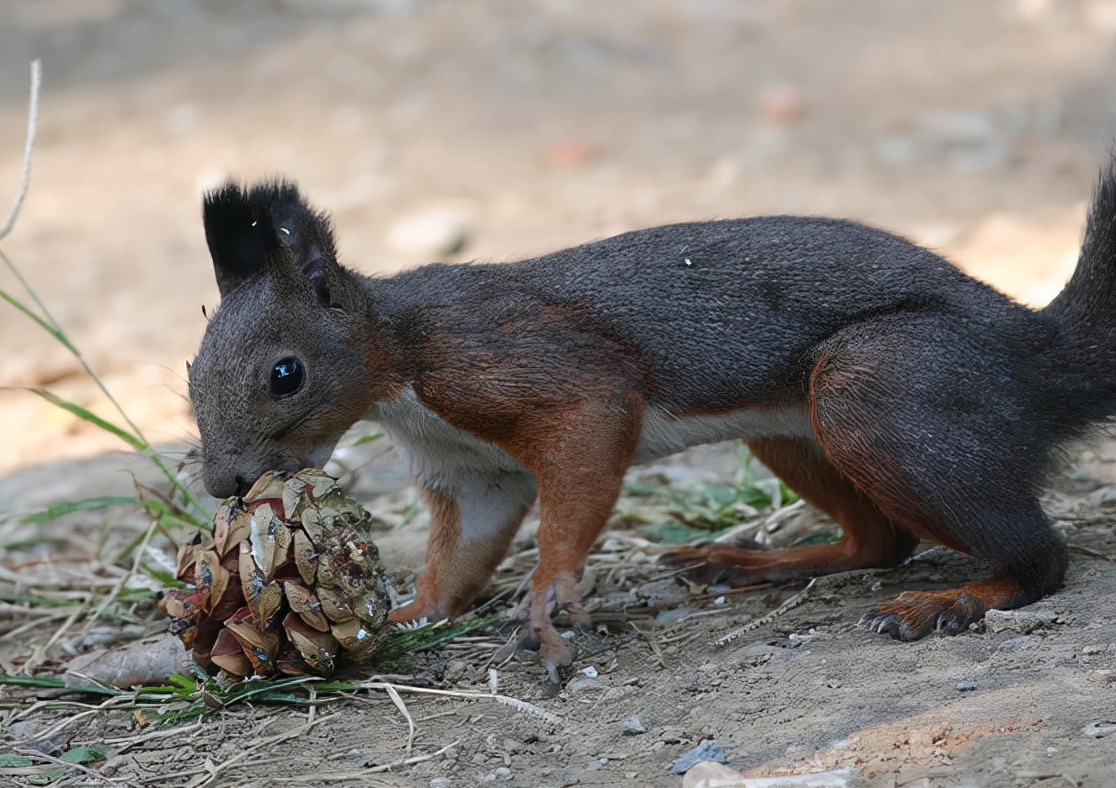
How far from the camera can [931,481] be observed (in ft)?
12.2

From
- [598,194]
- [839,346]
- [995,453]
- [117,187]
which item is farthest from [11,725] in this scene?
[117,187]

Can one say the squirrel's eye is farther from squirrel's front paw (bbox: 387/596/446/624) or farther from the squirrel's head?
squirrel's front paw (bbox: 387/596/446/624)

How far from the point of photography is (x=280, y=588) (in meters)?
3.64

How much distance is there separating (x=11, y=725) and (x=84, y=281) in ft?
17.6

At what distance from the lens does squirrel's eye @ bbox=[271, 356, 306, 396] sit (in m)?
3.88

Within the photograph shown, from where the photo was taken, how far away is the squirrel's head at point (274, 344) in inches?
150

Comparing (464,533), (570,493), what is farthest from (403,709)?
(464,533)

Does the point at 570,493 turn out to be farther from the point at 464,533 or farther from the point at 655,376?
the point at 464,533

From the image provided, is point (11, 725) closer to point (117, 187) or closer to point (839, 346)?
point (839, 346)

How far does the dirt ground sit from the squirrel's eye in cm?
49

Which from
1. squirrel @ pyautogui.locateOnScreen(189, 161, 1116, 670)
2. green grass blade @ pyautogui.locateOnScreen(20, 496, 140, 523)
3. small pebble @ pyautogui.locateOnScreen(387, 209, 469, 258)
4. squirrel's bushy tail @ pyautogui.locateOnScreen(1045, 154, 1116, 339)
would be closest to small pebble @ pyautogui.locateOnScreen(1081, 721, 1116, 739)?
squirrel @ pyautogui.locateOnScreen(189, 161, 1116, 670)

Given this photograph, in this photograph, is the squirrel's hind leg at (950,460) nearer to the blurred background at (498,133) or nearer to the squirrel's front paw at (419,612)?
the squirrel's front paw at (419,612)

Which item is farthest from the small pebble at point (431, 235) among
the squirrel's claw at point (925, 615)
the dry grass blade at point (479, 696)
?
the squirrel's claw at point (925, 615)

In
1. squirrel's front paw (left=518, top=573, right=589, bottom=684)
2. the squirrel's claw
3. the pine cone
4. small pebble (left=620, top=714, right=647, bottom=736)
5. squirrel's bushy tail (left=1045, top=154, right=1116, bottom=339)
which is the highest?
squirrel's bushy tail (left=1045, top=154, right=1116, bottom=339)
